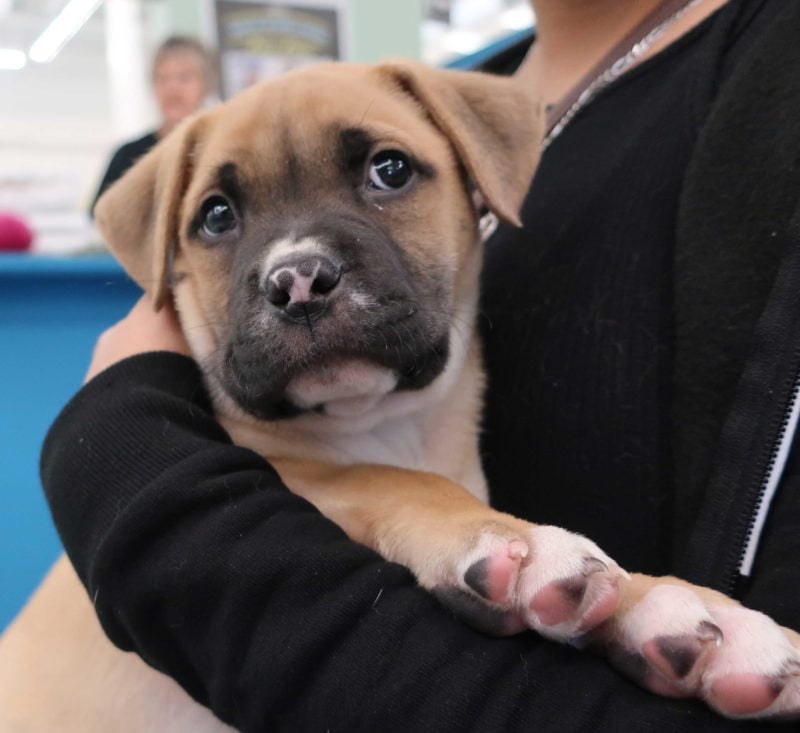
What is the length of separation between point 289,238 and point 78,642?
0.88 metres

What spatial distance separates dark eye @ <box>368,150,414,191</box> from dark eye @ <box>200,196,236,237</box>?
1.00ft

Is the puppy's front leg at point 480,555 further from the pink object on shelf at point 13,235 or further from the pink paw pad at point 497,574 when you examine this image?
the pink object on shelf at point 13,235

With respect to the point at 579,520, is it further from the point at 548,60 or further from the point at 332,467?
the point at 548,60

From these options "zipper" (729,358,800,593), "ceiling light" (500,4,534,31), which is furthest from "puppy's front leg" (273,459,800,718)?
"ceiling light" (500,4,534,31)

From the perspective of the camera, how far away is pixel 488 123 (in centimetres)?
182

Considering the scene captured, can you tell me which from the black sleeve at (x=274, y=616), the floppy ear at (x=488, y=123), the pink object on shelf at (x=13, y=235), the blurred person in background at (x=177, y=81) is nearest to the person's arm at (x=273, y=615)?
the black sleeve at (x=274, y=616)

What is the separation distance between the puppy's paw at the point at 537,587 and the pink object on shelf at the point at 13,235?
9.37 feet

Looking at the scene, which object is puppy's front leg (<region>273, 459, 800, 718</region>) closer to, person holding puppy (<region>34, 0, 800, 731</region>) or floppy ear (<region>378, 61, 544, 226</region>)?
person holding puppy (<region>34, 0, 800, 731</region>)

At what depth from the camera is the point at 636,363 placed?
4.88 feet

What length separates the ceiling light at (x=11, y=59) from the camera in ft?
45.5

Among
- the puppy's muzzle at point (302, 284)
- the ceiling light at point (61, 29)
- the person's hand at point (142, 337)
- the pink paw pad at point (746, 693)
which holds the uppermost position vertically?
the puppy's muzzle at point (302, 284)

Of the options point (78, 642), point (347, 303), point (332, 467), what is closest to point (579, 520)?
point (332, 467)

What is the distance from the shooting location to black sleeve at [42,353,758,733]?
103 centimetres

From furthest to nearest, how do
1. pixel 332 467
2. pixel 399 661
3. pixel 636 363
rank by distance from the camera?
pixel 332 467
pixel 636 363
pixel 399 661
